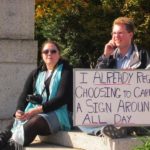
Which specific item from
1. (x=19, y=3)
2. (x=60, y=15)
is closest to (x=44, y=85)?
(x=19, y=3)

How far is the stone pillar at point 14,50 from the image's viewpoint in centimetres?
782

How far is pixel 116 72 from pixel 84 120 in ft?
1.91

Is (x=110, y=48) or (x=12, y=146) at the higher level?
(x=110, y=48)

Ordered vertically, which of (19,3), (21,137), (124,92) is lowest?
(21,137)

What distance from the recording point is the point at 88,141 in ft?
19.6

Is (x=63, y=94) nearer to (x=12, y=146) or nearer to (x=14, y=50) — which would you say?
(x=12, y=146)

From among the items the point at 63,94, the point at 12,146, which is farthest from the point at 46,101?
the point at 12,146

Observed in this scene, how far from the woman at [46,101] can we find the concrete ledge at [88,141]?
143 mm

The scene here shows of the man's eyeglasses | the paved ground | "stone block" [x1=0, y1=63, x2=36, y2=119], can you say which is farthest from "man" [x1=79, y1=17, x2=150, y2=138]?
"stone block" [x1=0, y1=63, x2=36, y2=119]

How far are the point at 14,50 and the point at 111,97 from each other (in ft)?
7.74

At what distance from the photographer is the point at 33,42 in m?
8.04

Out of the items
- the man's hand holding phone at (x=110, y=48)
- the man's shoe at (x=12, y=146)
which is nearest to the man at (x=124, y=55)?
the man's hand holding phone at (x=110, y=48)

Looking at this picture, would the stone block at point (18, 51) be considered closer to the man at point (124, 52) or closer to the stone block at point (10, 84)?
the stone block at point (10, 84)

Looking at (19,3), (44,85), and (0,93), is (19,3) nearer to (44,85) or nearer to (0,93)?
(0,93)
